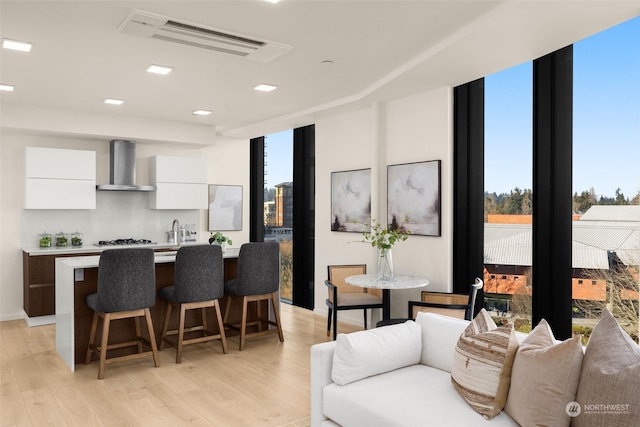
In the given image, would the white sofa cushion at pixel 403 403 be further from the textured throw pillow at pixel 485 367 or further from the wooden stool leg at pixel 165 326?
the wooden stool leg at pixel 165 326

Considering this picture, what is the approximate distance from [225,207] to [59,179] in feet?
8.10

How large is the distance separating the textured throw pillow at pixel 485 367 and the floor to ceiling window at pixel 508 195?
2014 mm

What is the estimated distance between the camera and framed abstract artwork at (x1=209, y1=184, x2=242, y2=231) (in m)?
7.66

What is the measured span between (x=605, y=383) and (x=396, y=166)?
11.5 feet

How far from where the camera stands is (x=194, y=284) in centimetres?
428

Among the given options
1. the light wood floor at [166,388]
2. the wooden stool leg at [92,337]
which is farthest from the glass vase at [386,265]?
the wooden stool leg at [92,337]

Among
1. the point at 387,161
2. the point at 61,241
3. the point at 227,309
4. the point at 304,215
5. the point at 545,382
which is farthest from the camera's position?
the point at 304,215

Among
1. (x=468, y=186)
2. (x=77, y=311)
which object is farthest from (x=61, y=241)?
(x=468, y=186)

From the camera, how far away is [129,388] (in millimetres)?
3652

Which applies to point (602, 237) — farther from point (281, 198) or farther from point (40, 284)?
point (40, 284)

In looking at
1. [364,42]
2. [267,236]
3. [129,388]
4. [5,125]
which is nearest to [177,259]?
[129,388]

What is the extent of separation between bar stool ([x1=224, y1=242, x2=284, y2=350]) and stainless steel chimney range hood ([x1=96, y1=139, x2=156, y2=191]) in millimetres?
2519

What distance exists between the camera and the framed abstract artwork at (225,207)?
7.66m

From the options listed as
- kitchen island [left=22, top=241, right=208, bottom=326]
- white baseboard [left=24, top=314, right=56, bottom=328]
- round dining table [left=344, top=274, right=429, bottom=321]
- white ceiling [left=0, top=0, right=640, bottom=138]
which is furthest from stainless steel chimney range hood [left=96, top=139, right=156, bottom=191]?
round dining table [left=344, top=274, right=429, bottom=321]
